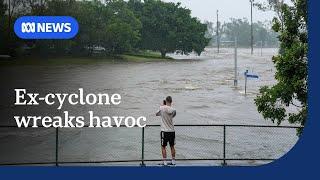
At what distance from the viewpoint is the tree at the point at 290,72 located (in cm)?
541

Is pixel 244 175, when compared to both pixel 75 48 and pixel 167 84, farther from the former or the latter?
pixel 75 48

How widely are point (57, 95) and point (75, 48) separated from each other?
560 mm

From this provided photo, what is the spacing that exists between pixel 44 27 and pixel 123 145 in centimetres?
182

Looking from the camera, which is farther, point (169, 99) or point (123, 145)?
point (123, 145)

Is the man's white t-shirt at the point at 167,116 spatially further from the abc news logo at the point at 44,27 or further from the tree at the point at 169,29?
the abc news logo at the point at 44,27

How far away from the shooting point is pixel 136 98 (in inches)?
213

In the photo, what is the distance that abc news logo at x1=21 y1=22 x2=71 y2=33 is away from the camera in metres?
5.04

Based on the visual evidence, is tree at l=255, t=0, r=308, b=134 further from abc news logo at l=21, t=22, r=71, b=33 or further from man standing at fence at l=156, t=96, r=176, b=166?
abc news logo at l=21, t=22, r=71, b=33

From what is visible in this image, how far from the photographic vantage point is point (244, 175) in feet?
16.3

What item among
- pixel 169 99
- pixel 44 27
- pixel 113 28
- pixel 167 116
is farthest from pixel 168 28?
pixel 44 27

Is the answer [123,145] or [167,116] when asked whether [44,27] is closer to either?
[167,116]

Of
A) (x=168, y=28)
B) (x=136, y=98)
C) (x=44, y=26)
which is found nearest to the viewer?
(x=44, y=26)

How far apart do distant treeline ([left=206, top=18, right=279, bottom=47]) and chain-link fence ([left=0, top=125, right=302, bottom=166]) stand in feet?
3.40

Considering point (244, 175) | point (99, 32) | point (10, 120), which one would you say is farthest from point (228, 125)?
point (10, 120)
